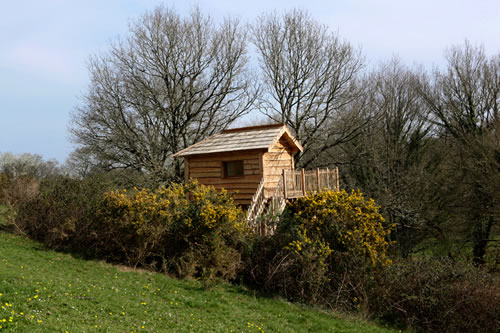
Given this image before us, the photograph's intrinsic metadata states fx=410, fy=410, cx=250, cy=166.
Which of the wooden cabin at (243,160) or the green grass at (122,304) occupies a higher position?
the wooden cabin at (243,160)

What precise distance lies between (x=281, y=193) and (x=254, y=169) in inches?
65.9

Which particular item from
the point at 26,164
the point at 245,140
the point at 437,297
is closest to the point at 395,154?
the point at 245,140

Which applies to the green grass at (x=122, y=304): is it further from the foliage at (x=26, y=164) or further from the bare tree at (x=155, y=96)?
the foliage at (x=26, y=164)

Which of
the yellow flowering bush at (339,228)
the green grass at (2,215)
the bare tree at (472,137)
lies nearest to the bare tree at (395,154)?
the bare tree at (472,137)

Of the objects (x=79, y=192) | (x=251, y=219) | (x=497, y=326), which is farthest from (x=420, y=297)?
(x=79, y=192)

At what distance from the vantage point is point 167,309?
30.0 feet

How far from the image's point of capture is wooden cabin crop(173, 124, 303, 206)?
1729cm

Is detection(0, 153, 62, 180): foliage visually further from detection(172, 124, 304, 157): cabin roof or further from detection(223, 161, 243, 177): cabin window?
detection(223, 161, 243, 177): cabin window

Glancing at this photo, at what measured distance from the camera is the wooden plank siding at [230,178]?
57.0 feet

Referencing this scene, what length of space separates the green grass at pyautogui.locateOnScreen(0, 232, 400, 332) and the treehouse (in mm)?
5258

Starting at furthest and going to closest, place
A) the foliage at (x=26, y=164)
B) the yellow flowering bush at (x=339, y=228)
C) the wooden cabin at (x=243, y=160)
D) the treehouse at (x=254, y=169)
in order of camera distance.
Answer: the foliage at (x=26, y=164), the wooden cabin at (x=243, y=160), the treehouse at (x=254, y=169), the yellow flowering bush at (x=339, y=228)

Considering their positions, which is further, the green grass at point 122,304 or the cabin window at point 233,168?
the cabin window at point 233,168

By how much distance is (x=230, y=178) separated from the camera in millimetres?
17969

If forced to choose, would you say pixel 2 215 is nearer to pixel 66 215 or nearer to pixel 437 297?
pixel 66 215
